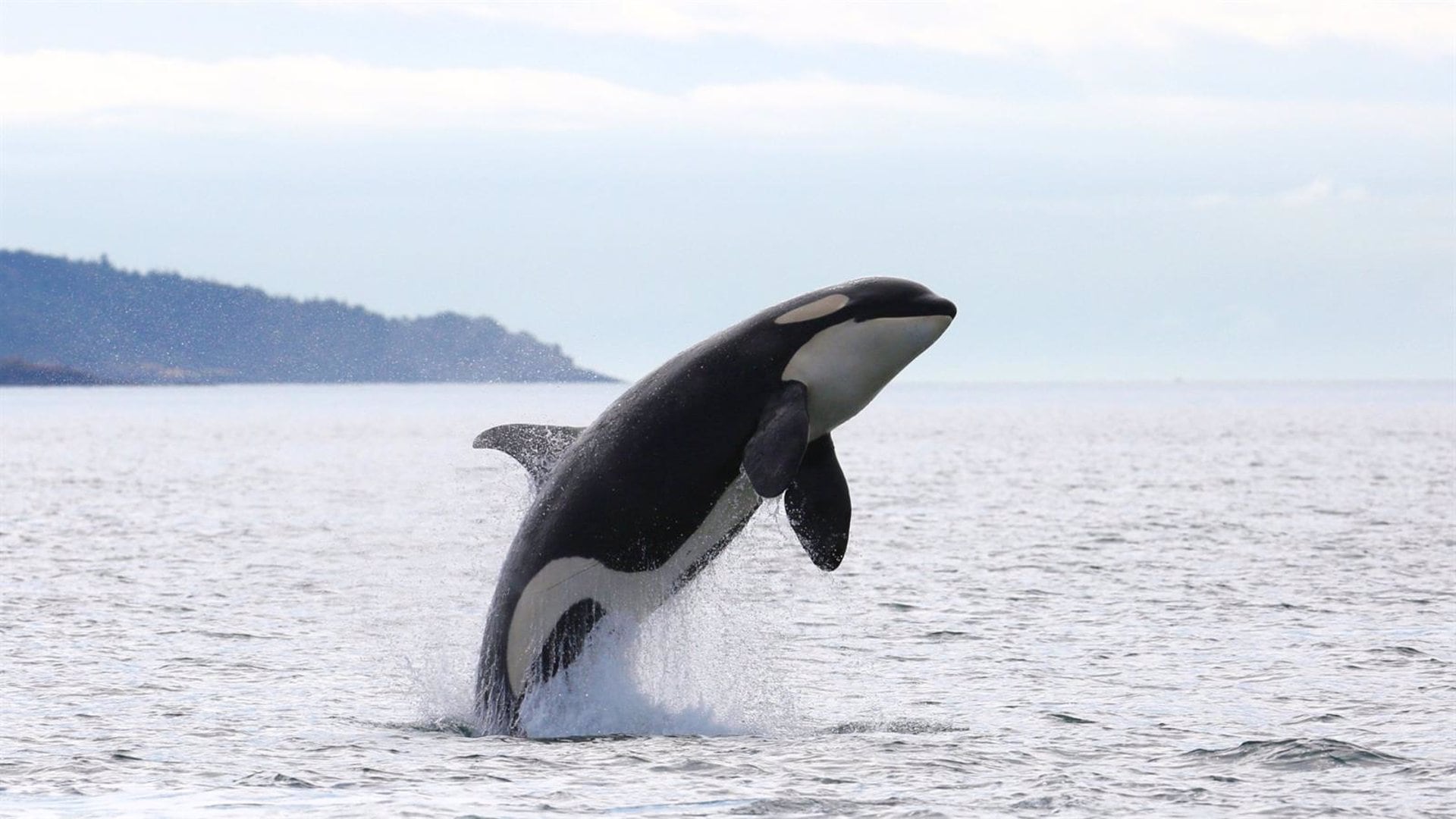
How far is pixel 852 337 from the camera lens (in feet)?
43.8

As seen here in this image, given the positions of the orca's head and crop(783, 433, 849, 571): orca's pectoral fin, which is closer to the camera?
the orca's head

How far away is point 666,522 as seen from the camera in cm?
1352

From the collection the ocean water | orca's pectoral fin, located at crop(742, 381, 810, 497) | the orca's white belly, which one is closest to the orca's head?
orca's pectoral fin, located at crop(742, 381, 810, 497)

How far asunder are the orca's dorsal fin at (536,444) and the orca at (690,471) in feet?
1.25

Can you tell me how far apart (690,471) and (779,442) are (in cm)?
97

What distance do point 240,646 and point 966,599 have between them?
9.57 m

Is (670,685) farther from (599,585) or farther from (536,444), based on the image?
(536,444)

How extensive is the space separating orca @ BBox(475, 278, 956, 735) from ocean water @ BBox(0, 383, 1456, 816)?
0.51 metres

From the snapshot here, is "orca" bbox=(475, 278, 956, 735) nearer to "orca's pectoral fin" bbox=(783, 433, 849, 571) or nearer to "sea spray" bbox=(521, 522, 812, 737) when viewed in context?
"orca's pectoral fin" bbox=(783, 433, 849, 571)

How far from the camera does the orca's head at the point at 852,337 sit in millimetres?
13266

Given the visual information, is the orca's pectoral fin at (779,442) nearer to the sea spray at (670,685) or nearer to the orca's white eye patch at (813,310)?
the orca's white eye patch at (813,310)

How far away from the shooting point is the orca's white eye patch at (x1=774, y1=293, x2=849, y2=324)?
13375 mm

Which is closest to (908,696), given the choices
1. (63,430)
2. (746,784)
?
(746,784)

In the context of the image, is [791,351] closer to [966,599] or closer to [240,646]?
[240,646]
